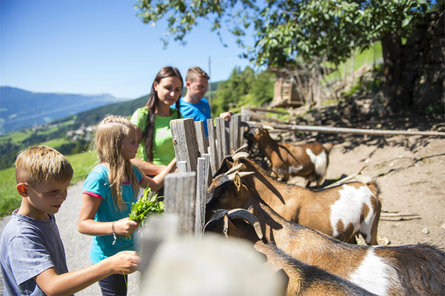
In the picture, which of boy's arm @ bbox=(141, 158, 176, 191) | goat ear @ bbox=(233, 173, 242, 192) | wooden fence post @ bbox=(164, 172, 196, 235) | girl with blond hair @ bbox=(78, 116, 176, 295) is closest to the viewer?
wooden fence post @ bbox=(164, 172, 196, 235)

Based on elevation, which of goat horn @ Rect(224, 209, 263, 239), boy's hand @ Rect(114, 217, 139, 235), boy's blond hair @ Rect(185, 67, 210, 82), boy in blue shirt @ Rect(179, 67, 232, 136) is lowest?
goat horn @ Rect(224, 209, 263, 239)

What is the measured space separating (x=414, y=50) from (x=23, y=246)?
1204 centimetres

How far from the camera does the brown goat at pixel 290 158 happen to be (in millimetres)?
5969

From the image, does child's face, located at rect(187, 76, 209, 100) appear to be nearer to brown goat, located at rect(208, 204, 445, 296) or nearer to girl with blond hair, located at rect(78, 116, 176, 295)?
girl with blond hair, located at rect(78, 116, 176, 295)

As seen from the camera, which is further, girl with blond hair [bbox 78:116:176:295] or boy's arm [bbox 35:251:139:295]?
girl with blond hair [bbox 78:116:176:295]

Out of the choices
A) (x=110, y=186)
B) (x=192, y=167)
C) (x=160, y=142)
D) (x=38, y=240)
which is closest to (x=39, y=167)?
(x=38, y=240)

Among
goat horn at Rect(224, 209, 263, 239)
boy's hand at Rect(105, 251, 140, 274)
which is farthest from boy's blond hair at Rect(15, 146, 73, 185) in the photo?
goat horn at Rect(224, 209, 263, 239)

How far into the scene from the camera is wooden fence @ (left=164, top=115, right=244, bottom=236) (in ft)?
2.09

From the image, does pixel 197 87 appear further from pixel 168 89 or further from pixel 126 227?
pixel 126 227

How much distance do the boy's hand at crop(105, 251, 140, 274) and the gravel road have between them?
1.66 meters

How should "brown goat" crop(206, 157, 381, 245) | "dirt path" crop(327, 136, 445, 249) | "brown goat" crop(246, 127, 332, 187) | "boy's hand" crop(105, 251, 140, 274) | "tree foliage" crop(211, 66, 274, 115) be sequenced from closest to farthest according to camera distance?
1. "boy's hand" crop(105, 251, 140, 274)
2. "brown goat" crop(206, 157, 381, 245)
3. "dirt path" crop(327, 136, 445, 249)
4. "brown goat" crop(246, 127, 332, 187)
5. "tree foliage" crop(211, 66, 274, 115)

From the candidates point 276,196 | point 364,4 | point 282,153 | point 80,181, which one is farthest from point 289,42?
point 80,181

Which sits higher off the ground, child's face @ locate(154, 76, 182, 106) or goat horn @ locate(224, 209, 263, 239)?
child's face @ locate(154, 76, 182, 106)

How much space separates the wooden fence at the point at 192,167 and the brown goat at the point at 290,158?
1.19m
